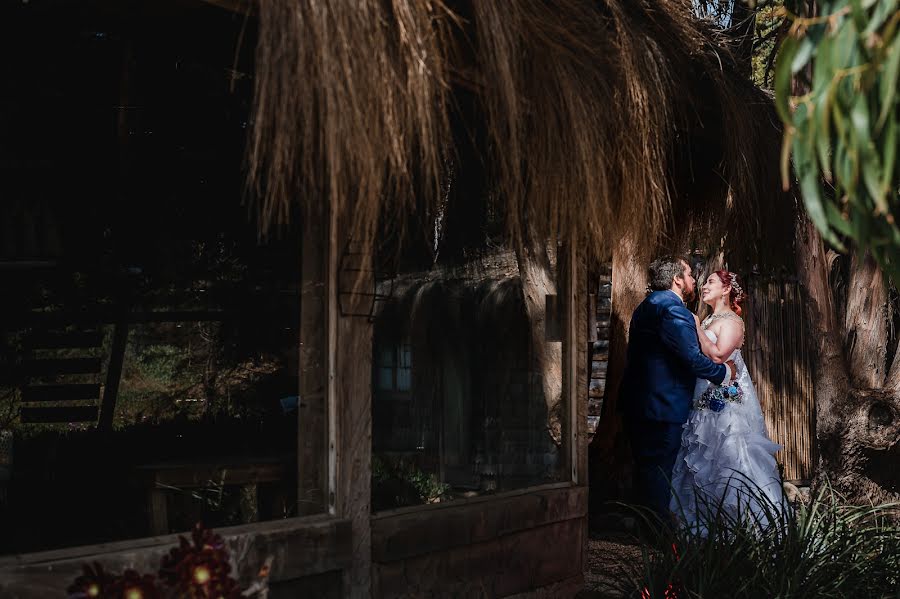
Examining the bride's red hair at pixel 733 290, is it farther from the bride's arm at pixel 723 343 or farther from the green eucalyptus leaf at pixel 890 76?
the green eucalyptus leaf at pixel 890 76

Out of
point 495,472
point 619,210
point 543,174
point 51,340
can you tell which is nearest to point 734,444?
point 495,472

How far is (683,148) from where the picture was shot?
5.98 m

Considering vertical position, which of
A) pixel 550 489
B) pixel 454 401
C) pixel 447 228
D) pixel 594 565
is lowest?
pixel 594 565

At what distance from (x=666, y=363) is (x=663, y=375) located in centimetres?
7

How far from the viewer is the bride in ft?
19.1

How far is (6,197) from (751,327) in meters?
5.56

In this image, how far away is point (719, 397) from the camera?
5.97 meters

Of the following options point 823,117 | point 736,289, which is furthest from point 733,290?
point 823,117

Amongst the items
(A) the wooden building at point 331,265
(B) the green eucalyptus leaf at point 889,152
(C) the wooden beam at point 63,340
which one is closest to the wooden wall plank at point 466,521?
(A) the wooden building at point 331,265

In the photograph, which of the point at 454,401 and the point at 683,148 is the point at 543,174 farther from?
the point at 683,148

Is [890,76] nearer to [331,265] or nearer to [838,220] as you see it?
Answer: [838,220]

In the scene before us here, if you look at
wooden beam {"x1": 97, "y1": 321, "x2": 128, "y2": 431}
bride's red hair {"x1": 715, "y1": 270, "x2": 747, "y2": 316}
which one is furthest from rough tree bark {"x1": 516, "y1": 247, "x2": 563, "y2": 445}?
wooden beam {"x1": 97, "y1": 321, "x2": 128, "y2": 431}

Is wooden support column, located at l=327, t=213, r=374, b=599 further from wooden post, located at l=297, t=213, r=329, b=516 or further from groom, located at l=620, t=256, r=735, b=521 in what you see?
groom, located at l=620, t=256, r=735, b=521

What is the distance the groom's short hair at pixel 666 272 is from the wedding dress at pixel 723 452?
1.16ft
